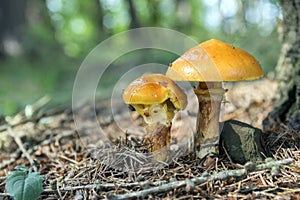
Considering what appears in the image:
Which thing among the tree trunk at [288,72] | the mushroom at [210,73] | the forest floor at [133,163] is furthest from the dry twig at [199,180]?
the tree trunk at [288,72]

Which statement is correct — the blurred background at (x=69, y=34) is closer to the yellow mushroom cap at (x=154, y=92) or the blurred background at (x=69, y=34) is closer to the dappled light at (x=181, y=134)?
the dappled light at (x=181, y=134)

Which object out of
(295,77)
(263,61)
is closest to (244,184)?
(295,77)

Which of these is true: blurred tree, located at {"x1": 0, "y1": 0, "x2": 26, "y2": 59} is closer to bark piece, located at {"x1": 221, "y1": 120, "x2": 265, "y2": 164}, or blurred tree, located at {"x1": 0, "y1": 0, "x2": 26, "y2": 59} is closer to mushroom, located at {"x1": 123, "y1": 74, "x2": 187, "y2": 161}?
mushroom, located at {"x1": 123, "y1": 74, "x2": 187, "y2": 161}

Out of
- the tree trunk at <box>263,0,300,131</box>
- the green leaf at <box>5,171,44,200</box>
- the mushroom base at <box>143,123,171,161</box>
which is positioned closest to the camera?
the green leaf at <box>5,171,44,200</box>

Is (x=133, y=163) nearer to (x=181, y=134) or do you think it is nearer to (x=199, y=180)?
(x=199, y=180)

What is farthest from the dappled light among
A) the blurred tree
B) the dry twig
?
the blurred tree
